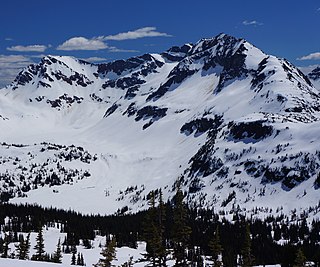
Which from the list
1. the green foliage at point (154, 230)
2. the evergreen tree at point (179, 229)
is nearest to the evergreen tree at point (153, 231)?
the green foliage at point (154, 230)

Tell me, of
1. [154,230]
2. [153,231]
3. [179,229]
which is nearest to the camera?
[154,230]

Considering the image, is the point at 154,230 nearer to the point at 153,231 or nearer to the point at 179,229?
the point at 153,231

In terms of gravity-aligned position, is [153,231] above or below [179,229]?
below

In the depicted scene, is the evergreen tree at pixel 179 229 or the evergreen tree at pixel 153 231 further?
the evergreen tree at pixel 179 229

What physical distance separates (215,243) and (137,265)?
9893 cm

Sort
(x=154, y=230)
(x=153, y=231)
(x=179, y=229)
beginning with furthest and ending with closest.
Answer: (x=179, y=229) → (x=153, y=231) → (x=154, y=230)

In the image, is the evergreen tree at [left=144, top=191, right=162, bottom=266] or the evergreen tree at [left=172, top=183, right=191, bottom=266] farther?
the evergreen tree at [left=172, top=183, right=191, bottom=266]

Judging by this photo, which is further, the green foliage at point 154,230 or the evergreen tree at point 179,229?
the evergreen tree at point 179,229

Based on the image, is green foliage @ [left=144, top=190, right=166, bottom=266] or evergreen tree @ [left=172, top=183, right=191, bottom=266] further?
evergreen tree @ [left=172, top=183, right=191, bottom=266]

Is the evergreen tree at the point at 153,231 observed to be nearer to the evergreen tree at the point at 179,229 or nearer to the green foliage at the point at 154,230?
the green foliage at the point at 154,230

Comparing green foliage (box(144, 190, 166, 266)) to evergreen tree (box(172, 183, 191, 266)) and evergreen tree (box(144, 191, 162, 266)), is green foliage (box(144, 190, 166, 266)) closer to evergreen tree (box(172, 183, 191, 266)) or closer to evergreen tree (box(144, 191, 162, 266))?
evergreen tree (box(144, 191, 162, 266))

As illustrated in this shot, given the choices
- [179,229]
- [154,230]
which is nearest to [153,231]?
[154,230]

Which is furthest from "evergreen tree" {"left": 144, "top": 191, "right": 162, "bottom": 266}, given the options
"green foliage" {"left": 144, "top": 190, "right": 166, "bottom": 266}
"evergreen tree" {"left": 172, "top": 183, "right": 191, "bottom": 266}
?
"evergreen tree" {"left": 172, "top": 183, "right": 191, "bottom": 266}

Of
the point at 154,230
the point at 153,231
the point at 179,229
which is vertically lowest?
the point at 153,231
